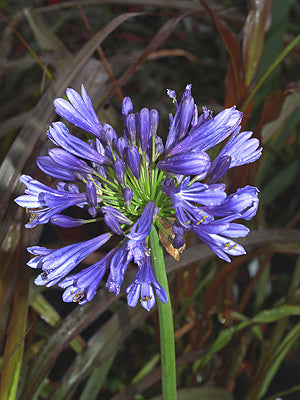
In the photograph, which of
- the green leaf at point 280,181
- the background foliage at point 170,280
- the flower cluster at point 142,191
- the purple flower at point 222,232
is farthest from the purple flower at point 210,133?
the green leaf at point 280,181

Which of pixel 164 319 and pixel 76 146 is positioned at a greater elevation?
pixel 76 146

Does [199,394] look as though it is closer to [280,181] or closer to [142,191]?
[142,191]

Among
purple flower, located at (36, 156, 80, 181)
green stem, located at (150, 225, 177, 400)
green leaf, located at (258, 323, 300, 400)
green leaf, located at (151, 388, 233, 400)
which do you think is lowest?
green leaf, located at (258, 323, 300, 400)

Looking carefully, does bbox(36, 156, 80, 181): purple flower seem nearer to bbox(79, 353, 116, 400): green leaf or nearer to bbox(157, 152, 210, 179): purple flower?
bbox(157, 152, 210, 179): purple flower

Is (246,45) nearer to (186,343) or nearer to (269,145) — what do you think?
(269,145)

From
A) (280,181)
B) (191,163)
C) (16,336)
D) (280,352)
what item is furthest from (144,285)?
(280,181)

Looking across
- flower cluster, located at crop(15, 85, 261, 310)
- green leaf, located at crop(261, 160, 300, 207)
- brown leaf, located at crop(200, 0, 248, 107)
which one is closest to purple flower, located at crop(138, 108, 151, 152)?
flower cluster, located at crop(15, 85, 261, 310)
